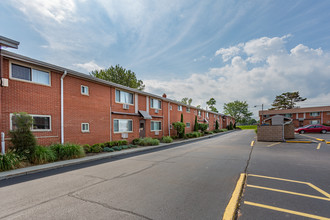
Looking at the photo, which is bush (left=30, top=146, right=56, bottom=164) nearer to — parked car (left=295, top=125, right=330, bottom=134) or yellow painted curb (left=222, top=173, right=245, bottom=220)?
yellow painted curb (left=222, top=173, right=245, bottom=220)

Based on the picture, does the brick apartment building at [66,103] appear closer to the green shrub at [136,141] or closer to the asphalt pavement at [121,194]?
the green shrub at [136,141]

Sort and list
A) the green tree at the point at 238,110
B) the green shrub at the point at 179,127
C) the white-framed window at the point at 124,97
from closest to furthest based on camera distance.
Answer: the white-framed window at the point at 124,97, the green shrub at the point at 179,127, the green tree at the point at 238,110

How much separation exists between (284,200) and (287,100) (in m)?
68.2

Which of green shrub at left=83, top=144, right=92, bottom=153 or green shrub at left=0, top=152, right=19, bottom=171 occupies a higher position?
green shrub at left=0, top=152, right=19, bottom=171

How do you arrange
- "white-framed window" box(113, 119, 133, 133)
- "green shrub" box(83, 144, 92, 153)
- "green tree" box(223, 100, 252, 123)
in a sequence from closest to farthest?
"green shrub" box(83, 144, 92, 153) < "white-framed window" box(113, 119, 133, 133) < "green tree" box(223, 100, 252, 123)

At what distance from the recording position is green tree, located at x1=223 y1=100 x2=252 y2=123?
75062mm

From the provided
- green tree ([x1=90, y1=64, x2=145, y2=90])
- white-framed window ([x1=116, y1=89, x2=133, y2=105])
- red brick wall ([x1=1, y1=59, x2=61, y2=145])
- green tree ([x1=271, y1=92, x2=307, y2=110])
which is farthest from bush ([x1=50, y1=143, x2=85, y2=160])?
green tree ([x1=271, y1=92, x2=307, y2=110])

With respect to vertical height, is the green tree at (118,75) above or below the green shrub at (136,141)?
above

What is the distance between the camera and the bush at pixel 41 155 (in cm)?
764

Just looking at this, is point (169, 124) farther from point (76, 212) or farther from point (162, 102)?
point (76, 212)

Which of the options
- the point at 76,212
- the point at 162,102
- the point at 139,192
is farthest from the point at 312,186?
the point at 162,102

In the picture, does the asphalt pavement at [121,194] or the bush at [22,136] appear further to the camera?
the bush at [22,136]

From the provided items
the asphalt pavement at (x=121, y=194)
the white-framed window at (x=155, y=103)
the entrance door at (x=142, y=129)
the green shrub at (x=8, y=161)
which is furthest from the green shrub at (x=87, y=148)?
the white-framed window at (x=155, y=103)

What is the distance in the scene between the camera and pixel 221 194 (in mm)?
4020
